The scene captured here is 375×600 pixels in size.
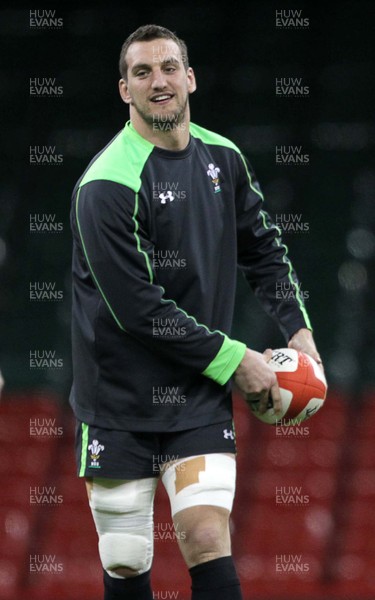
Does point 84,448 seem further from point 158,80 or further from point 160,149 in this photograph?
point 158,80

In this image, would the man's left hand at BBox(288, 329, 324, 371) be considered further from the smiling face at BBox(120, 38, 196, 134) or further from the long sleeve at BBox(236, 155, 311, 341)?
Answer: the smiling face at BBox(120, 38, 196, 134)

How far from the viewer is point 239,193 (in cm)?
331

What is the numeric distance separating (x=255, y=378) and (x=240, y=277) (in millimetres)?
3133

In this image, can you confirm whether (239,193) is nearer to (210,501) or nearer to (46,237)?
(210,501)

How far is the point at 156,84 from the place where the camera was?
308 cm

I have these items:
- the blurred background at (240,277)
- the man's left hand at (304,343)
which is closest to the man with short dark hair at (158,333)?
the man's left hand at (304,343)

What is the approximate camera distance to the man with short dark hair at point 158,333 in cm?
299

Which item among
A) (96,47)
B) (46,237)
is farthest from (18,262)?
(96,47)

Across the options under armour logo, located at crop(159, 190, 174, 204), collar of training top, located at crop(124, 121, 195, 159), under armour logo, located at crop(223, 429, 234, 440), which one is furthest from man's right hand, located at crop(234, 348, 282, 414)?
collar of training top, located at crop(124, 121, 195, 159)

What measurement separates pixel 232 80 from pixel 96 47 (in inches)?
29.2

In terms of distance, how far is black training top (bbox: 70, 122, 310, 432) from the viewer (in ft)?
9.82

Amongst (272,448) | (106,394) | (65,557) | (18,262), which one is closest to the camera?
(106,394)

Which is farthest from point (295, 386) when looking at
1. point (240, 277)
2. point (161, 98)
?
point (240, 277)

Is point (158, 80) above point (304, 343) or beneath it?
above
